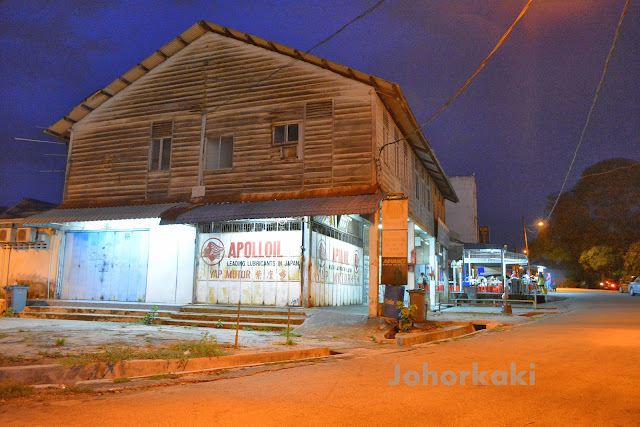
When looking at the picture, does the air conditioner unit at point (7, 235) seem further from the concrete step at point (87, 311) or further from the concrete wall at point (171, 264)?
the concrete wall at point (171, 264)

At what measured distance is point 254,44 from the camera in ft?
59.5

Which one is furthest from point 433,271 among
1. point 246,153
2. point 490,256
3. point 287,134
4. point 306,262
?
point 246,153

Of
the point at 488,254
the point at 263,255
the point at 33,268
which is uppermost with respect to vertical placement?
the point at 488,254

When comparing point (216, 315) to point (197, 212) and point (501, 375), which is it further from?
point (501, 375)

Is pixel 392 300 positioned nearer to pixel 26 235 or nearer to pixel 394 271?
pixel 394 271

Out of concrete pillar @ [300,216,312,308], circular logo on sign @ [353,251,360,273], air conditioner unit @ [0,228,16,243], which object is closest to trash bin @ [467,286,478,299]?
circular logo on sign @ [353,251,360,273]

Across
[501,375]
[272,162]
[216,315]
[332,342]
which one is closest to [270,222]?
[272,162]

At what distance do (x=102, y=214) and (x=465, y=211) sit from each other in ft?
107

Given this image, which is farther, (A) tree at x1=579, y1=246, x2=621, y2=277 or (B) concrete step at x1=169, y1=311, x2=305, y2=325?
(A) tree at x1=579, y1=246, x2=621, y2=277

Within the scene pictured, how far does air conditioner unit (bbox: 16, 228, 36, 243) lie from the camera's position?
61.4 feet

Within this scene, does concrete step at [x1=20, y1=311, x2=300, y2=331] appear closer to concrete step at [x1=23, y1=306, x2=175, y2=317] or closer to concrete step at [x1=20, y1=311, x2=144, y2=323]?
concrete step at [x1=20, y1=311, x2=144, y2=323]

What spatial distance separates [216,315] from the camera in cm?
1514

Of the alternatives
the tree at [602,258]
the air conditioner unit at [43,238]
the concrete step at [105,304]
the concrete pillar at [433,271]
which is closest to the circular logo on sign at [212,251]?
the concrete step at [105,304]

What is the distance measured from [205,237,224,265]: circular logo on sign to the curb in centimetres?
841
